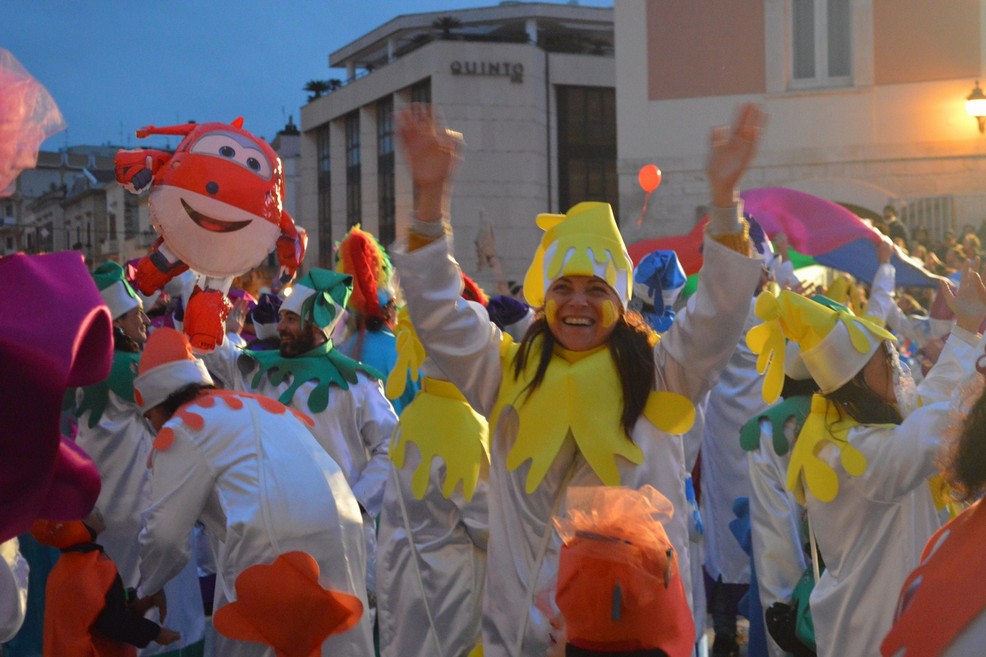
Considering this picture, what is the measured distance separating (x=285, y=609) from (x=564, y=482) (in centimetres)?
103

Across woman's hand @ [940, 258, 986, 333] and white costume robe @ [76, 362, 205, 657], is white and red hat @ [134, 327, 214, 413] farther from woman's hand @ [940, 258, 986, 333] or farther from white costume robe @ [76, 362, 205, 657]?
woman's hand @ [940, 258, 986, 333]

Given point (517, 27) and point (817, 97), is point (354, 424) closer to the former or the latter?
point (817, 97)

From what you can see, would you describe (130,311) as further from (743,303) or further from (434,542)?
(743,303)

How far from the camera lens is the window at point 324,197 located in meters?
42.9

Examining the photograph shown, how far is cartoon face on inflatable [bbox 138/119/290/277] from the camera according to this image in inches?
Result: 187

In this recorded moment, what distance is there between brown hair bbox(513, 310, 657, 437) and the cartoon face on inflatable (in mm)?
1556

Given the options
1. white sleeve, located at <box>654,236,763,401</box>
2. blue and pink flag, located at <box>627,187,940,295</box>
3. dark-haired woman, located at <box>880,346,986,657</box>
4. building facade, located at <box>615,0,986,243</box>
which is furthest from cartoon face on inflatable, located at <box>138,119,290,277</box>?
building facade, located at <box>615,0,986,243</box>

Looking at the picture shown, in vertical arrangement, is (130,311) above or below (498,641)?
above

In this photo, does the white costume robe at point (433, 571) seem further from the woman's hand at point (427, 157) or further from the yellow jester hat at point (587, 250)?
the woman's hand at point (427, 157)

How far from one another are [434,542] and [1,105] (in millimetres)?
3375

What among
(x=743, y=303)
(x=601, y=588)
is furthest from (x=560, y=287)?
(x=601, y=588)

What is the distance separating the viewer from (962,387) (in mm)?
2281

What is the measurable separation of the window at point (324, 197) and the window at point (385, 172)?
4.08m

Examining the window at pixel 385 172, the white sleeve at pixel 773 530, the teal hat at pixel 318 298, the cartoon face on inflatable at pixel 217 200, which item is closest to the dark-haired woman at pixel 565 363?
the white sleeve at pixel 773 530
